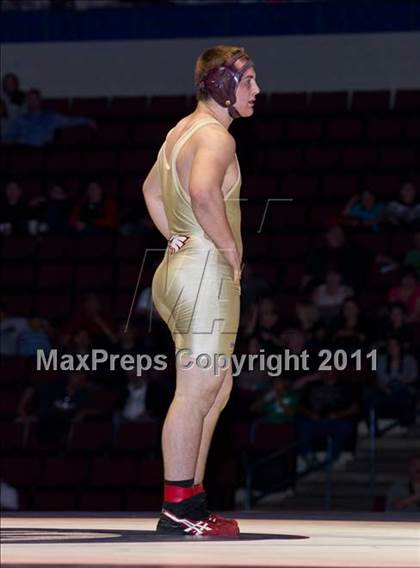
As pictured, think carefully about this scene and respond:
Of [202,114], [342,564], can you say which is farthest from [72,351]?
[342,564]

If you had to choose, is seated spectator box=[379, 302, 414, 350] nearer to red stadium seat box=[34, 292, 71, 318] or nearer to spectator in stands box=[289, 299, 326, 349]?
spectator in stands box=[289, 299, 326, 349]

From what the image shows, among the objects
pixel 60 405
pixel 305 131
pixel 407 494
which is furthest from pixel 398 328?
pixel 305 131

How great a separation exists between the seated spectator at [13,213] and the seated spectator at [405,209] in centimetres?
336

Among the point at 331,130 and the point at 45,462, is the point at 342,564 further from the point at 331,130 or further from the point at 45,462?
the point at 331,130

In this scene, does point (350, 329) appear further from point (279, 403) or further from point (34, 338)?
point (34, 338)

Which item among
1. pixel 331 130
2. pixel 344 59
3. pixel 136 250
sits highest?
pixel 344 59

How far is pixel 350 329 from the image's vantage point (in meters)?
9.70

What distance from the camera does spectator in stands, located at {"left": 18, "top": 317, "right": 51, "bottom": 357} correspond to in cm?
1080

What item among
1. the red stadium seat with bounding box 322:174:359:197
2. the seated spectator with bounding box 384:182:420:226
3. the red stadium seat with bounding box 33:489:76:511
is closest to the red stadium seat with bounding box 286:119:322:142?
the red stadium seat with bounding box 322:174:359:197

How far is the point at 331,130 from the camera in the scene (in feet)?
41.7

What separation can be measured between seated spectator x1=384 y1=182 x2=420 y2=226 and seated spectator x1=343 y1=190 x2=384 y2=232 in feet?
0.31

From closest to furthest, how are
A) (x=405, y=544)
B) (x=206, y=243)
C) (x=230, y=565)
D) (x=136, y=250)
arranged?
(x=230, y=565), (x=405, y=544), (x=206, y=243), (x=136, y=250)

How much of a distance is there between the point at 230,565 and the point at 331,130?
992cm

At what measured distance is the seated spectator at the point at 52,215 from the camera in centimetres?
1227
